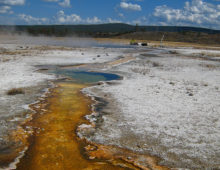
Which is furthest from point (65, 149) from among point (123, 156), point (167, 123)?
point (167, 123)

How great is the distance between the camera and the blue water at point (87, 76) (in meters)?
15.8

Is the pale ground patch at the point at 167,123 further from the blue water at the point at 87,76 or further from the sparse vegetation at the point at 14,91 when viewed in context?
the sparse vegetation at the point at 14,91

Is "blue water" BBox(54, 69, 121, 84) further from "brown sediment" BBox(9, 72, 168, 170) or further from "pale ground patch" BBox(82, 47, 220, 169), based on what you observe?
"brown sediment" BBox(9, 72, 168, 170)

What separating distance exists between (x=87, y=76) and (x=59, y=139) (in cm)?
1036

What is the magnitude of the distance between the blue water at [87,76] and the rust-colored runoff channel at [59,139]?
4.51 meters

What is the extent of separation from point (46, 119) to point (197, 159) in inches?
203

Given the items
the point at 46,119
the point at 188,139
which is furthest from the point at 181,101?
the point at 46,119

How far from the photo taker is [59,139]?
709 centimetres

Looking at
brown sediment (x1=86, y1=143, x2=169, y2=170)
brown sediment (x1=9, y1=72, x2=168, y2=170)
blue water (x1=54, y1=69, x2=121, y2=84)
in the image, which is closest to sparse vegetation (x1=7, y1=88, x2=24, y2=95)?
brown sediment (x1=9, y1=72, x2=168, y2=170)

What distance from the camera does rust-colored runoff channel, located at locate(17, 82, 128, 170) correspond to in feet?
19.1

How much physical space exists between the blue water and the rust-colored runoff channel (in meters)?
4.51

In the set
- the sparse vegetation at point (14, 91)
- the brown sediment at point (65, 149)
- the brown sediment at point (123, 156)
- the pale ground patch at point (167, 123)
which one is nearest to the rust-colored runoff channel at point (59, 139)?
the brown sediment at point (65, 149)

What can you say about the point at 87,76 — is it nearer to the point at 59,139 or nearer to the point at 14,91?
the point at 14,91

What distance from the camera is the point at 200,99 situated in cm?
1159
